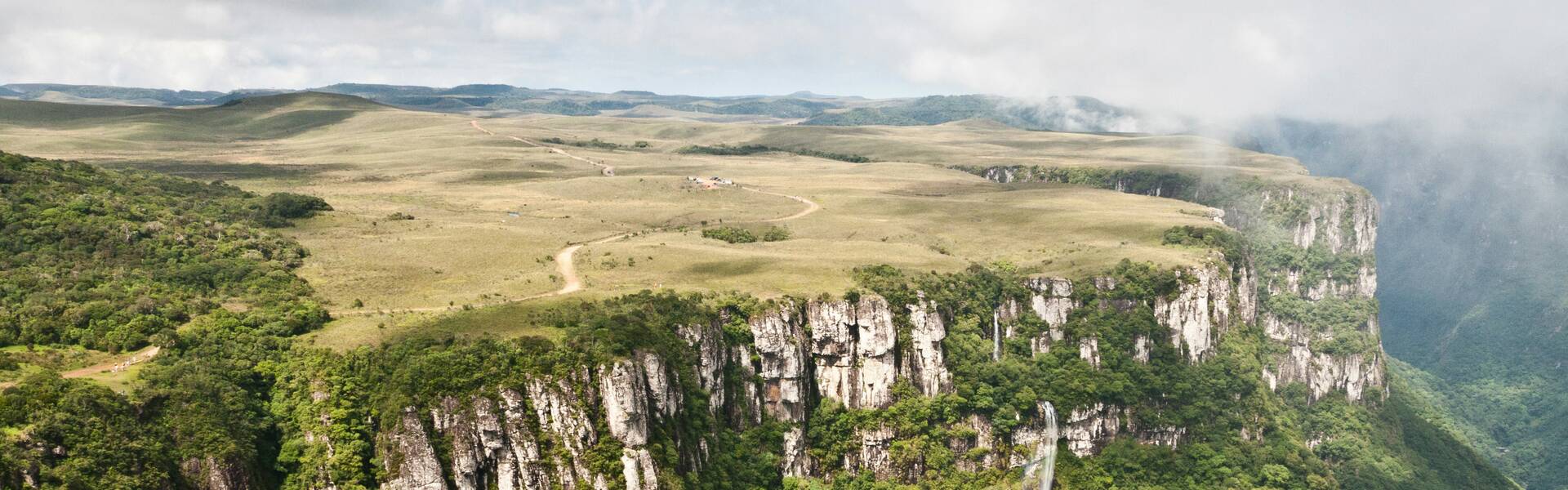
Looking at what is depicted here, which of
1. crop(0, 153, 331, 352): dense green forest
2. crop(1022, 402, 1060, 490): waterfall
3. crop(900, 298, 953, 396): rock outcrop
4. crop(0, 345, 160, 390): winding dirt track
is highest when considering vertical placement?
crop(0, 153, 331, 352): dense green forest

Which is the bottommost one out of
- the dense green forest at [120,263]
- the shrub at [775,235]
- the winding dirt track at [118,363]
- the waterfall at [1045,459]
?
the waterfall at [1045,459]

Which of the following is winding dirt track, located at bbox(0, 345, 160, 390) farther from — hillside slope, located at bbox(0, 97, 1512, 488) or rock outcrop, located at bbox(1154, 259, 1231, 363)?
rock outcrop, located at bbox(1154, 259, 1231, 363)

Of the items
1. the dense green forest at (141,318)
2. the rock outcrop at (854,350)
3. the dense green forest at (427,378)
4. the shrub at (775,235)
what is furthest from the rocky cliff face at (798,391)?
the shrub at (775,235)

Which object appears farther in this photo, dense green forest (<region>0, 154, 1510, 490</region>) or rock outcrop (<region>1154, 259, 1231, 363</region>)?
rock outcrop (<region>1154, 259, 1231, 363</region>)

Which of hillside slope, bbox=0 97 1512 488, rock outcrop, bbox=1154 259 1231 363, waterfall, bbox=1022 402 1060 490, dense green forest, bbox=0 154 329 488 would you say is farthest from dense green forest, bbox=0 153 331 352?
rock outcrop, bbox=1154 259 1231 363

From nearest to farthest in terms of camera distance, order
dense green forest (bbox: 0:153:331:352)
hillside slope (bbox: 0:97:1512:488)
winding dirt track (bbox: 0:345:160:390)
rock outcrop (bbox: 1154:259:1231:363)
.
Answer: winding dirt track (bbox: 0:345:160:390) → hillside slope (bbox: 0:97:1512:488) → dense green forest (bbox: 0:153:331:352) → rock outcrop (bbox: 1154:259:1231:363)

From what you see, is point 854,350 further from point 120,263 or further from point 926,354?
point 120,263

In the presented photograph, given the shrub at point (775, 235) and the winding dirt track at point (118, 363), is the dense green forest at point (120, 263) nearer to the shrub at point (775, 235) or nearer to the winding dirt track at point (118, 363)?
the winding dirt track at point (118, 363)

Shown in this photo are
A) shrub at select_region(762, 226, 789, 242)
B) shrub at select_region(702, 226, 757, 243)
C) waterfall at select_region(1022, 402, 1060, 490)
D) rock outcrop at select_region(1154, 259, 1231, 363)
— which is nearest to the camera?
waterfall at select_region(1022, 402, 1060, 490)
